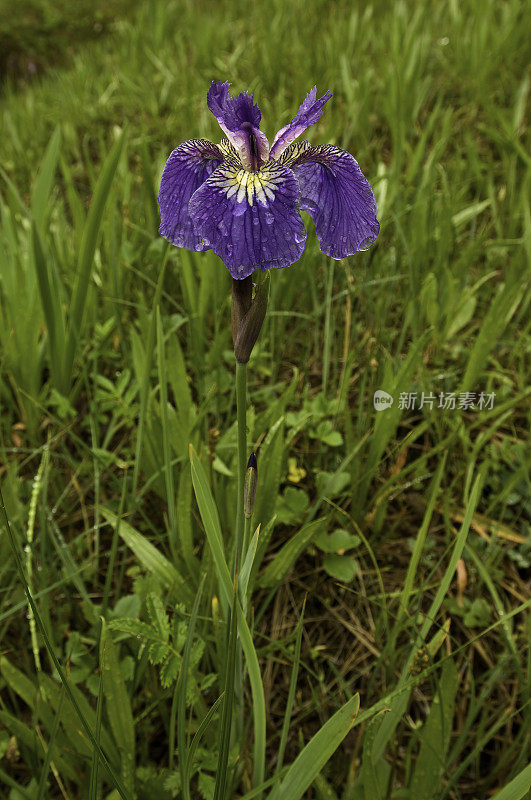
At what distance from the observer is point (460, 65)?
3209mm

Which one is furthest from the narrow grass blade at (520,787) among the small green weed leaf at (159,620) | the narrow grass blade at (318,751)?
the small green weed leaf at (159,620)

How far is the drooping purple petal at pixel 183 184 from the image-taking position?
97 centimetres

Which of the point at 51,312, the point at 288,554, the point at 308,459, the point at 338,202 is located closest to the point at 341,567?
the point at 288,554

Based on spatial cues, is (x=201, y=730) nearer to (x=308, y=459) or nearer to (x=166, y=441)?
(x=166, y=441)

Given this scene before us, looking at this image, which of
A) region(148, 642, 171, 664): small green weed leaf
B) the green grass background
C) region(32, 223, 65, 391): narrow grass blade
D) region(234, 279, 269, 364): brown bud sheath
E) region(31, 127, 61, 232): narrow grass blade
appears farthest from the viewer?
region(31, 127, 61, 232): narrow grass blade

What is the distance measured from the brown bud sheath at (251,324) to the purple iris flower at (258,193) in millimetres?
58

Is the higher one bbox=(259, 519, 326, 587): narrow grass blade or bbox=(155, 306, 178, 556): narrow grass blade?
bbox=(155, 306, 178, 556): narrow grass blade

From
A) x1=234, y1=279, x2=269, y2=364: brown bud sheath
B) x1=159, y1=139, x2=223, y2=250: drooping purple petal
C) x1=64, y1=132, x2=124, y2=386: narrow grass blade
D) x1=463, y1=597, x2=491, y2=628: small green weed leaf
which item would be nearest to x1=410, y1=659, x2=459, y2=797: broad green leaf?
x1=463, y1=597, x2=491, y2=628: small green weed leaf

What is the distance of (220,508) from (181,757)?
1.82 feet

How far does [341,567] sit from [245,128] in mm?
1029

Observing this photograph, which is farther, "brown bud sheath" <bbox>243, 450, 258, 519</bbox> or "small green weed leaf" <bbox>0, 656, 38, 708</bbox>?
"small green weed leaf" <bbox>0, 656, 38, 708</bbox>

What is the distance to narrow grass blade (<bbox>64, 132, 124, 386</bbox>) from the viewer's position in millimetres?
1755

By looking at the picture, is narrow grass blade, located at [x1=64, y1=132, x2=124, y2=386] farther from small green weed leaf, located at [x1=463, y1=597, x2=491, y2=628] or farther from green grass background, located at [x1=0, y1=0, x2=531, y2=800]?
small green weed leaf, located at [x1=463, y1=597, x2=491, y2=628]

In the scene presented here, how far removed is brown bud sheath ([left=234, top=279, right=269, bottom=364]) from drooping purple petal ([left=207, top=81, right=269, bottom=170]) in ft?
0.69
